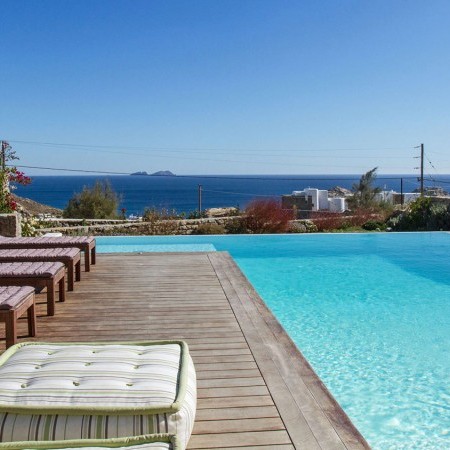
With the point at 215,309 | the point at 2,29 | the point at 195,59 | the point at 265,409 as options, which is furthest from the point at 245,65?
the point at 265,409

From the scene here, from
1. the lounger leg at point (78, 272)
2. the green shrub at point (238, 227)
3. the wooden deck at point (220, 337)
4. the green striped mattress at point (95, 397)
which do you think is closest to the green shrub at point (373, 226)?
the green shrub at point (238, 227)

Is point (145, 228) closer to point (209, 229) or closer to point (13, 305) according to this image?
point (209, 229)

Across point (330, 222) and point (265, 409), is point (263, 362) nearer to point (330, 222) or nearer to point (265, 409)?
point (265, 409)

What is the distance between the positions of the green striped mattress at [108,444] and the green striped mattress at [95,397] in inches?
2.0

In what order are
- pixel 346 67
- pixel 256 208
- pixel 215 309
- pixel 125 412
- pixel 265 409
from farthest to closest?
pixel 346 67 < pixel 256 208 < pixel 215 309 < pixel 265 409 < pixel 125 412

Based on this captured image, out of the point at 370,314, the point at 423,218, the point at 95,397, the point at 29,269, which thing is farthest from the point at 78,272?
the point at 423,218

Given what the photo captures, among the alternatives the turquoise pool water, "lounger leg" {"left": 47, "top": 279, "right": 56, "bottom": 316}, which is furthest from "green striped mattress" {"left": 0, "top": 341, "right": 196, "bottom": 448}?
"lounger leg" {"left": 47, "top": 279, "right": 56, "bottom": 316}

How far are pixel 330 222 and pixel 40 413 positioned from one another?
12065 millimetres

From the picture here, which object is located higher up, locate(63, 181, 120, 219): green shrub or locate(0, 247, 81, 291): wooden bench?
locate(63, 181, 120, 219): green shrub

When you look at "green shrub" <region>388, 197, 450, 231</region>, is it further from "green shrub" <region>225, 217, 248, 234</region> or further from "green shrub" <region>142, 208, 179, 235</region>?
"green shrub" <region>142, 208, 179, 235</region>

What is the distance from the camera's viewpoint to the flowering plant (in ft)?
27.2

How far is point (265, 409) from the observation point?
8.19 feet

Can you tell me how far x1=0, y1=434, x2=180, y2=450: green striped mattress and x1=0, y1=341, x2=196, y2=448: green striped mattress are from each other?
2.0 inches

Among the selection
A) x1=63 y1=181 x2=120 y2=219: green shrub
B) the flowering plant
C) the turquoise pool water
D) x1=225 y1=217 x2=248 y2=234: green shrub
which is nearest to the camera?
the turquoise pool water
